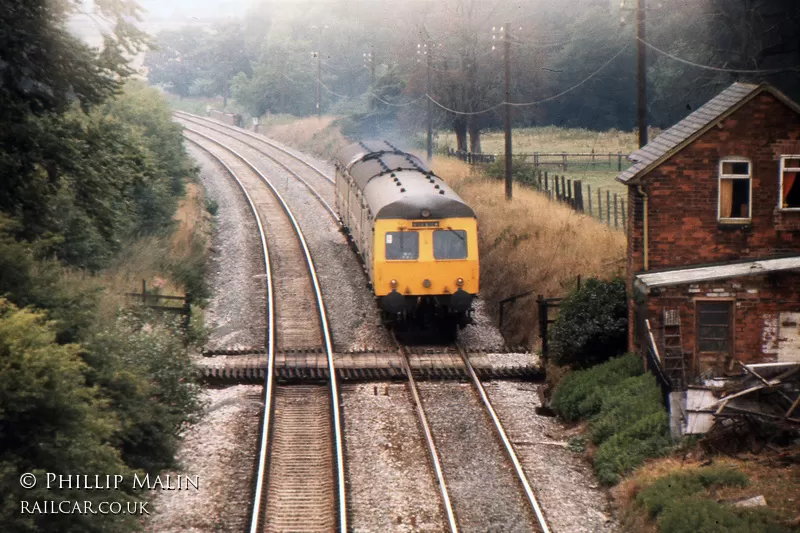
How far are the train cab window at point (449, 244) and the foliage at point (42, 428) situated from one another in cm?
1051

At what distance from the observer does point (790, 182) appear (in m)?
17.1

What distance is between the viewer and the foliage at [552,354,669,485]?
45.4 ft

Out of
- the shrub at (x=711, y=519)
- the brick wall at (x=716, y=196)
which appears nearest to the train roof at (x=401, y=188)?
the brick wall at (x=716, y=196)

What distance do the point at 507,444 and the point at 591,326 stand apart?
440cm

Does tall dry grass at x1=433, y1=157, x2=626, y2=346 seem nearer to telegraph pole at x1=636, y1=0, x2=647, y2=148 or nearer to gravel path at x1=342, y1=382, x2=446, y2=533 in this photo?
telegraph pole at x1=636, y1=0, x2=647, y2=148

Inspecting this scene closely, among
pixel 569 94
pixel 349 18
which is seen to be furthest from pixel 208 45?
pixel 569 94

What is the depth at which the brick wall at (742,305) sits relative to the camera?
16.0 meters

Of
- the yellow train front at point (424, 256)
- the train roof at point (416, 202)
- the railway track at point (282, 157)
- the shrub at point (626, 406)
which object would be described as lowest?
the shrub at point (626, 406)

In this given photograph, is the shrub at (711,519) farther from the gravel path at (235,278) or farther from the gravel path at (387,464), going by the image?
the gravel path at (235,278)

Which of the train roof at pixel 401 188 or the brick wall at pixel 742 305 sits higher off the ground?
the train roof at pixel 401 188

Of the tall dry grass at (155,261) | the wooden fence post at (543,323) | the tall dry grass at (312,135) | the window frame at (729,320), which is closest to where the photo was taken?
the window frame at (729,320)

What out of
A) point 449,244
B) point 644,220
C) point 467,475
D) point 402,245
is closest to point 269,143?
point 402,245

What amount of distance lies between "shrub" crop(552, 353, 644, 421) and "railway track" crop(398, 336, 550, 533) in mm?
1310

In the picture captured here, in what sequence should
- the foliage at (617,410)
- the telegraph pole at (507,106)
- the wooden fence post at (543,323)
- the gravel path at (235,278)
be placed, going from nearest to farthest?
the foliage at (617,410), the wooden fence post at (543,323), the gravel path at (235,278), the telegraph pole at (507,106)
